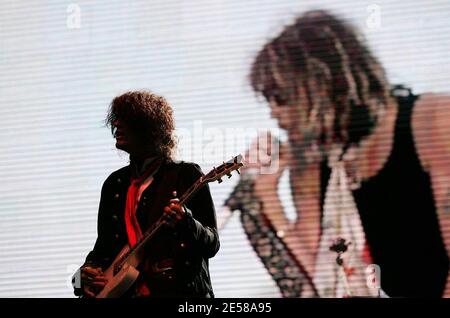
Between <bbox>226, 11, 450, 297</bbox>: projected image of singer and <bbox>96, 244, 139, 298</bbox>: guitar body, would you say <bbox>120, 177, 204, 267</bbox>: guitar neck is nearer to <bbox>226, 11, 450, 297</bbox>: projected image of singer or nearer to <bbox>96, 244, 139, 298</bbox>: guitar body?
<bbox>96, 244, 139, 298</bbox>: guitar body

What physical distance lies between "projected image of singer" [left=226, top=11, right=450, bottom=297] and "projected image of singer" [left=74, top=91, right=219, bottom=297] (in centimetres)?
99

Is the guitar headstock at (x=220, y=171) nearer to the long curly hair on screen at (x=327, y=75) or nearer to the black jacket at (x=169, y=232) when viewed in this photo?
the black jacket at (x=169, y=232)

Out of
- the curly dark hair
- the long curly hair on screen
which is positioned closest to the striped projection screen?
the long curly hair on screen

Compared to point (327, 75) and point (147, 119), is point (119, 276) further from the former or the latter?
point (327, 75)

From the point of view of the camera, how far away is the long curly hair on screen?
422 cm

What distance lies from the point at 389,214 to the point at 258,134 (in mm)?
777

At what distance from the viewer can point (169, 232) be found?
307 cm

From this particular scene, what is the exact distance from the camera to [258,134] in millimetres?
4188

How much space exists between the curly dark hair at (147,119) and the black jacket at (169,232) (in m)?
0.10

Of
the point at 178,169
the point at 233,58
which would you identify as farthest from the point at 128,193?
the point at 233,58

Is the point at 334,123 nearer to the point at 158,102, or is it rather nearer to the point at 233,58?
the point at 233,58

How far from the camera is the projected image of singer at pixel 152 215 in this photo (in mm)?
2994

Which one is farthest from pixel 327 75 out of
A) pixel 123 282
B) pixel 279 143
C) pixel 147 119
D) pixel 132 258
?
pixel 123 282
